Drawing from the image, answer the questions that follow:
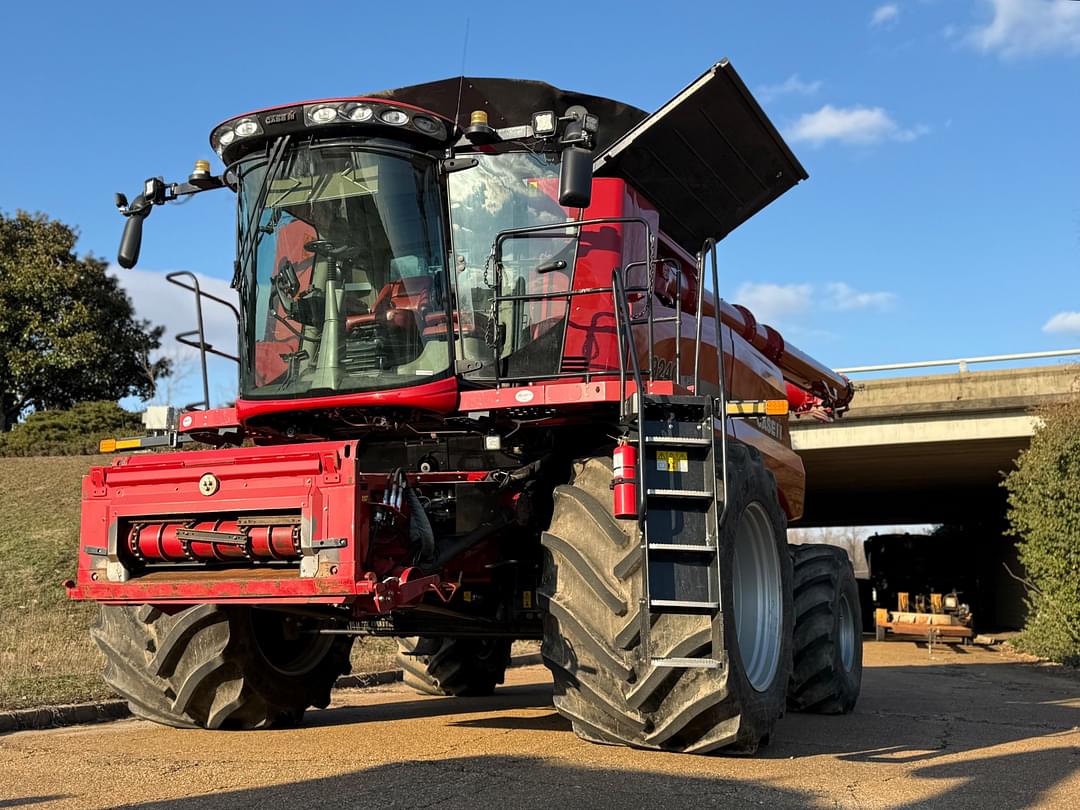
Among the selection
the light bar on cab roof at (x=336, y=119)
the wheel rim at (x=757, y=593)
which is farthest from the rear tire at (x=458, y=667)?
the light bar on cab roof at (x=336, y=119)

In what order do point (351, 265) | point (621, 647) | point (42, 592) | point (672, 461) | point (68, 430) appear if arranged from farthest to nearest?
point (68, 430)
point (42, 592)
point (351, 265)
point (672, 461)
point (621, 647)

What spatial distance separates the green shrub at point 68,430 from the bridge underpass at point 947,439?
51.9 feet

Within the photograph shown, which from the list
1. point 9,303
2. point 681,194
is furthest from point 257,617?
point 9,303

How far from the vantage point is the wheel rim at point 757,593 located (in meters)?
7.54

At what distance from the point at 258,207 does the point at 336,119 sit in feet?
2.61

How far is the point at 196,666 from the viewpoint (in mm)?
7352

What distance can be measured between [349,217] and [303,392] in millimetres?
1141

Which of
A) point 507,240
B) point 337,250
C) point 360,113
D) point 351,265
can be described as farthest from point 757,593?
point 360,113

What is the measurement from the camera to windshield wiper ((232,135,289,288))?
7.03 m

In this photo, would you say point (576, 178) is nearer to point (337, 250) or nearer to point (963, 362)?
point (337, 250)

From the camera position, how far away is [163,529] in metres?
6.73

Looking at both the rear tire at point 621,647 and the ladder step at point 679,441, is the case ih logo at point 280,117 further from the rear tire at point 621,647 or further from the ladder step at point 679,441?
the ladder step at point 679,441

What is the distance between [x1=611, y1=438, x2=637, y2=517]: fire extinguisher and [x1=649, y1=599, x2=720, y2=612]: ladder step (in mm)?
505

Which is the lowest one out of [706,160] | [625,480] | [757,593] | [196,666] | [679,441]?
[196,666]
